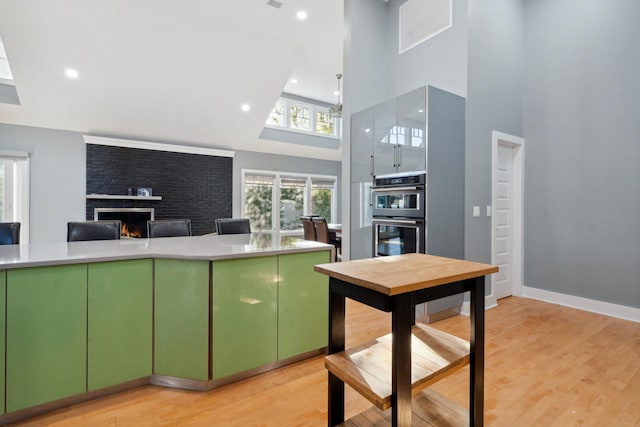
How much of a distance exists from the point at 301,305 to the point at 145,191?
5027mm

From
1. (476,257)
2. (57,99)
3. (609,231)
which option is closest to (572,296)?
(609,231)

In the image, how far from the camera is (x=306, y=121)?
7898mm

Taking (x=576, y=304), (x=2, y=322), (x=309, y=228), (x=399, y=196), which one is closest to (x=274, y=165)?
(x=309, y=228)

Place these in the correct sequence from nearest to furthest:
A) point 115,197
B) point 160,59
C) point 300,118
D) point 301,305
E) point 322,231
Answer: point 301,305 → point 160,59 → point 115,197 → point 322,231 → point 300,118

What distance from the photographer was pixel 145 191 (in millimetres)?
5957

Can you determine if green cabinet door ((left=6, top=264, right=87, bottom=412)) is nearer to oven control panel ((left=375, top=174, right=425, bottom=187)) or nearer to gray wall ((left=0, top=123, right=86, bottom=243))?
oven control panel ((left=375, top=174, right=425, bottom=187))

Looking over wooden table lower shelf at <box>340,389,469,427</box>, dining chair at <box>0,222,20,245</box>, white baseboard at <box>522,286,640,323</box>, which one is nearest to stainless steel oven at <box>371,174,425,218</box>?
wooden table lower shelf at <box>340,389,469,427</box>

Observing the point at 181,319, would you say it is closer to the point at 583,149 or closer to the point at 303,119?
the point at 583,149

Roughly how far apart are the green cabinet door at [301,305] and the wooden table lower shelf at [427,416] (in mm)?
976

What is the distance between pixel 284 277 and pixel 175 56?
4.41 meters

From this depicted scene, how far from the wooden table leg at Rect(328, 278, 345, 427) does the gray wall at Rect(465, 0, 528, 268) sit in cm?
251

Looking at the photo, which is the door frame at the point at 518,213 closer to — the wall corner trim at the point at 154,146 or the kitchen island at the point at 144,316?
the kitchen island at the point at 144,316

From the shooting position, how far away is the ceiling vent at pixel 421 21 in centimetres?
349

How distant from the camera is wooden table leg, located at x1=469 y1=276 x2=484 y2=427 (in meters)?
1.24
